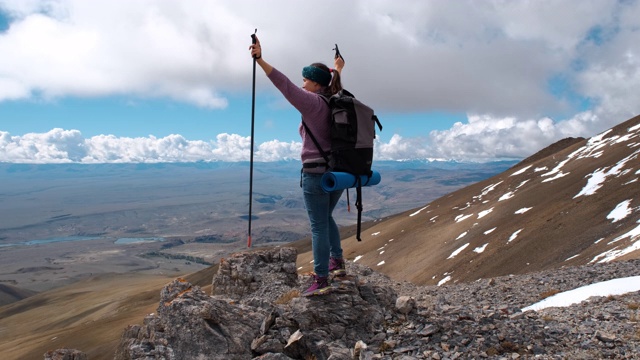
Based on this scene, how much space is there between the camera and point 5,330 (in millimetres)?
153000

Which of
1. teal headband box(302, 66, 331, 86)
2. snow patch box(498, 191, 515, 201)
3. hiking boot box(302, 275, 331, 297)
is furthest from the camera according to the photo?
snow patch box(498, 191, 515, 201)

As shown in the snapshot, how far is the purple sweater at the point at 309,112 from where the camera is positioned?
29.9ft

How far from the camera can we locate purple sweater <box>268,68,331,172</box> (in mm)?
9125

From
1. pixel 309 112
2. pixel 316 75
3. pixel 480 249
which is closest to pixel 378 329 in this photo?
pixel 309 112

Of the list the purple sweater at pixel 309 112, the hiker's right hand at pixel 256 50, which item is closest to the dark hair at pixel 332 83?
the purple sweater at pixel 309 112

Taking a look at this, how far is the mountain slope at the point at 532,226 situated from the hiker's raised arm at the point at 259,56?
2685cm

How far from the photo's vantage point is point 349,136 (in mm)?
9375

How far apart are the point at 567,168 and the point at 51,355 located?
8717cm

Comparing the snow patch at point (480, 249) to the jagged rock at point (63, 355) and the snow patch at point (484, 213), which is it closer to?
the snow patch at point (484, 213)

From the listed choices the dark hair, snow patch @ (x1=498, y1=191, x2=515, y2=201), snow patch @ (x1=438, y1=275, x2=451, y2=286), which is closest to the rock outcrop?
the dark hair

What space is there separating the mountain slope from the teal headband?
2526cm

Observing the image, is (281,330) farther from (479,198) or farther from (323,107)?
(479,198)

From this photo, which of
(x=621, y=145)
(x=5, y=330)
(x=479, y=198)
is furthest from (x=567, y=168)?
(x=5, y=330)

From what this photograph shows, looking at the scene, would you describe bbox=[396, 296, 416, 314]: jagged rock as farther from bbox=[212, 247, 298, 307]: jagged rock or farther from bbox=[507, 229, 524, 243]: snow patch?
bbox=[507, 229, 524, 243]: snow patch
